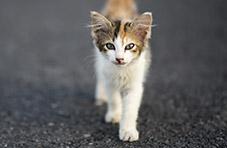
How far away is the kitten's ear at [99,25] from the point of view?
360 cm

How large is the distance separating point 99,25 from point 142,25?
57 centimetres

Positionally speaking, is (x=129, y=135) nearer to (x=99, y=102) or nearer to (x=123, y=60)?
(x=123, y=60)

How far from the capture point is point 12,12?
10.7 metres

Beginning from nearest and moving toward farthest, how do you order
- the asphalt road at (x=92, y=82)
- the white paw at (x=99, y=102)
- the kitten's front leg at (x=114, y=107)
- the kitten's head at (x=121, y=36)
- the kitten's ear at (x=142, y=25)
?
the kitten's head at (x=121, y=36) < the kitten's ear at (x=142, y=25) < the asphalt road at (x=92, y=82) < the kitten's front leg at (x=114, y=107) < the white paw at (x=99, y=102)

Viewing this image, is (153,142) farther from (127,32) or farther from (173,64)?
(173,64)

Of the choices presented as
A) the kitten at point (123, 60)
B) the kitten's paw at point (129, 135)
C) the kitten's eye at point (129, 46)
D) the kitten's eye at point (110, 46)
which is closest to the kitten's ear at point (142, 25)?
the kitten at point (123, 60)

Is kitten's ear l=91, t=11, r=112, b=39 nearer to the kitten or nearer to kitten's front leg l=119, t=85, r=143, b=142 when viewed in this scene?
the kitten

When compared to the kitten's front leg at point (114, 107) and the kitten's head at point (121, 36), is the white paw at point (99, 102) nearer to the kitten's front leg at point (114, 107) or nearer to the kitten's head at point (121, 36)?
the kitten's front leg at point (114, 107)

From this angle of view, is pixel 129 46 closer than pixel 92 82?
Yes

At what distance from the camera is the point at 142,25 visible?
142 inches

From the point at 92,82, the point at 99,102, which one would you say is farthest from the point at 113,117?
the point at 92,82

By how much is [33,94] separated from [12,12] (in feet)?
21.5

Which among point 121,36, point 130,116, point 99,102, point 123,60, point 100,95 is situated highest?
point 121,36

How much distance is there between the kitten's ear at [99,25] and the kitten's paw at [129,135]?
1276 millimetres
